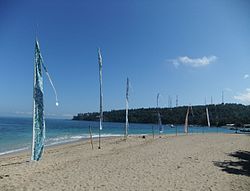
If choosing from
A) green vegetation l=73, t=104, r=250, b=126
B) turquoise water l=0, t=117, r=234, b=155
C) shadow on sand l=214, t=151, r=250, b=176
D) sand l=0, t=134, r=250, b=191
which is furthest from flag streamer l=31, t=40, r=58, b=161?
green vegetation l=73, t=104, r=250, b=126

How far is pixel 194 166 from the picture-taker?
37.3 feet

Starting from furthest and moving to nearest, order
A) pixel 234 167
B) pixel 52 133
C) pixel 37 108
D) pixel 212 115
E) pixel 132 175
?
pixel 212 115, pixel 52 133, pixel 37 108, pixel 234 167, pixel 132 175

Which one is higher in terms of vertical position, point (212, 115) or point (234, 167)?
point (212, 115)

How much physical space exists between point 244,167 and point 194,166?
2.14 m

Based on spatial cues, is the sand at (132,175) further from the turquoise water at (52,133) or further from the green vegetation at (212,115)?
the green vegetation at (212,115)

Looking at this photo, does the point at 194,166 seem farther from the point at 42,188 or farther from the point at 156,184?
the point at 42,188

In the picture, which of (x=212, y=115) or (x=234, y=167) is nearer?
(x=234, y=167)

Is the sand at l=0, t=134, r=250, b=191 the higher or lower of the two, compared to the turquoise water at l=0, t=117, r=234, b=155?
higher

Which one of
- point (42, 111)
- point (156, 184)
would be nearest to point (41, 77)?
point (42, 111)

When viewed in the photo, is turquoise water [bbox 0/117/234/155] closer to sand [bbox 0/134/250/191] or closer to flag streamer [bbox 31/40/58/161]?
flag streamer [bbox 31/40/58/161]

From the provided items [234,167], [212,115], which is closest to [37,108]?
[234,167]

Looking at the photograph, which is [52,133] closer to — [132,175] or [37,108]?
[37,108]

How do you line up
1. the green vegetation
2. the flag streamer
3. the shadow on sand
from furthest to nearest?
the green vegetation < the flag streamer < the shadow on sand

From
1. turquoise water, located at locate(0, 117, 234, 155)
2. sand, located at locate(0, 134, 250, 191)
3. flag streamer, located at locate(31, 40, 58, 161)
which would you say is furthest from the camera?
turquoise water, located at locate(0, 117, 234, 155)
